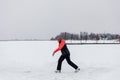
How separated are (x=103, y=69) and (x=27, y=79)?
3.66 metres

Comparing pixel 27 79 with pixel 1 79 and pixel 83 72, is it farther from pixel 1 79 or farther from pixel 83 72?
pixel 83 72

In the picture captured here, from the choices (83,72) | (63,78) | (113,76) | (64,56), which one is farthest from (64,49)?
(113,76)

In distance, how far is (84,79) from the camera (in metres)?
10.9

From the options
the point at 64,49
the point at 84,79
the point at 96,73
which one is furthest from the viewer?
the point at 64,49

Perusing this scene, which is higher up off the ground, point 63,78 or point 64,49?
point 64,49

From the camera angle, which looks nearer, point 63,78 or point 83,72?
point 63,78

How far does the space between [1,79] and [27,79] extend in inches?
36.2

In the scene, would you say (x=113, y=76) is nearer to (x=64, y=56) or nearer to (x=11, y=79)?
(x=64, y=56)

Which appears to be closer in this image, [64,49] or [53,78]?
[53,78]

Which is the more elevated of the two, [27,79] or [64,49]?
[64,49]

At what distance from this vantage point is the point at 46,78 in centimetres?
1147

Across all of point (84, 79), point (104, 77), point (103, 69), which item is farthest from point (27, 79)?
point (103, 69)

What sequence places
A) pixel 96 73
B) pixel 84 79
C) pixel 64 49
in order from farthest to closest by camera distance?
pixel 64 49 < pixel 96 73 < pixel 84 79

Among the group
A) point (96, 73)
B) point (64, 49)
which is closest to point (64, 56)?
point (64, 49)
